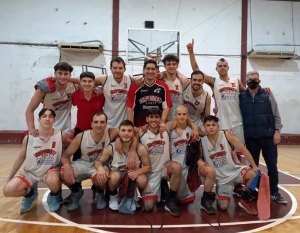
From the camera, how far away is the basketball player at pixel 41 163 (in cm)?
311

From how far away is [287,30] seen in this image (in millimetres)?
9852

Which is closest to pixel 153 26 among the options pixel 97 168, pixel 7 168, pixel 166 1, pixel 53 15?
pixel 166 1

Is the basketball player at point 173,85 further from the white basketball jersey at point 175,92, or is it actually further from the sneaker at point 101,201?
the sneaker at point 101,201

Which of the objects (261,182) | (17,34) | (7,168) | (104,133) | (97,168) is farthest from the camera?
(17,34)

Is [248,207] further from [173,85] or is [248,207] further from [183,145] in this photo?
[173,85]

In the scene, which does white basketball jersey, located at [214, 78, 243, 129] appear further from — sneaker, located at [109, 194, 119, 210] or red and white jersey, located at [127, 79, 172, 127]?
sneaker, located at [109, 194, 119, 210]

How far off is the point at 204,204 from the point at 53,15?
834 cm

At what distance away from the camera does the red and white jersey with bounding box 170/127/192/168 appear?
350cm

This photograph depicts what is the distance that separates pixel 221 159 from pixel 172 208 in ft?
2.61

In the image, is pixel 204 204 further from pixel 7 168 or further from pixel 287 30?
pixel 287 30

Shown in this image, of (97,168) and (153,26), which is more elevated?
(153,26)

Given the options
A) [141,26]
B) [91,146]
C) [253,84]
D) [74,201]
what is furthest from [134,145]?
[141,26]

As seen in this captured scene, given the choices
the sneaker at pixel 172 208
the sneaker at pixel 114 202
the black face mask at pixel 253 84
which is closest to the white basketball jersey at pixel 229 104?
the black face mask at pixel 253 84

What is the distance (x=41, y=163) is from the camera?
127 inches
